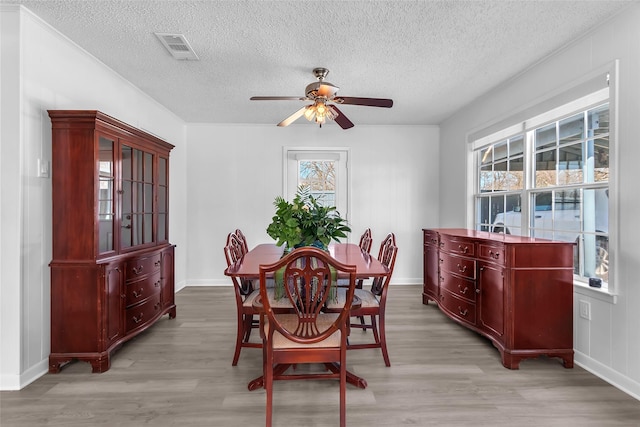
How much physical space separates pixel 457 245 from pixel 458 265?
192 millimetres

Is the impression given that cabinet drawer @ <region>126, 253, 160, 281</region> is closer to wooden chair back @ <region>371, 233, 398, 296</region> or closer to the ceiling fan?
the ceiling fan

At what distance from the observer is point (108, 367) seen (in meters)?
2.41

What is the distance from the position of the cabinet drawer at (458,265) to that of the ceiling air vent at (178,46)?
119 inches

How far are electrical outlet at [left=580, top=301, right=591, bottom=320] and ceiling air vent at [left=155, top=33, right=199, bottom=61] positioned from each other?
3.63 m

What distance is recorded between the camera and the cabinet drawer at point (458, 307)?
9.63 feet

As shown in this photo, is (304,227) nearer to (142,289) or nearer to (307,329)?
(307,329)

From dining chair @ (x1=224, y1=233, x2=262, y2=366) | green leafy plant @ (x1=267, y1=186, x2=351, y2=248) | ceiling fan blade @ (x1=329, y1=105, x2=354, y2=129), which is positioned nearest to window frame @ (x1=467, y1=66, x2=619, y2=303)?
ceiling fan blade @ (x1=329, y1=105, x2=354, y2=129)

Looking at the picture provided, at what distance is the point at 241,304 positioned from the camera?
2.43m

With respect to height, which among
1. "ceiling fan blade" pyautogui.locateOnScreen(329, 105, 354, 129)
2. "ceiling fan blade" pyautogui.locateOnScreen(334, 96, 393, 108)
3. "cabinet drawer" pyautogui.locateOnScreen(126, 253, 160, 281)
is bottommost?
"cabinet drawer" pyautogui.locateOnScreen(126, 253, 160, 281)

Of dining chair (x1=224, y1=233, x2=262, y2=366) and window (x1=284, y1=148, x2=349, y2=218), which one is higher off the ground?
window (x1=284, y1=148, x2=349, y2=218)

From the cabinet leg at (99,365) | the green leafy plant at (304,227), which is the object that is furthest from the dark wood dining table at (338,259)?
the cabinet leg at (99,365)

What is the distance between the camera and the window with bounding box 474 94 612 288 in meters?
2.44

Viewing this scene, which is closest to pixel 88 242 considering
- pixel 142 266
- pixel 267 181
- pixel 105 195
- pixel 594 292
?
pixel 105 195

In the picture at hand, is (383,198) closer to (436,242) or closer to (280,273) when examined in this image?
(436,242)
